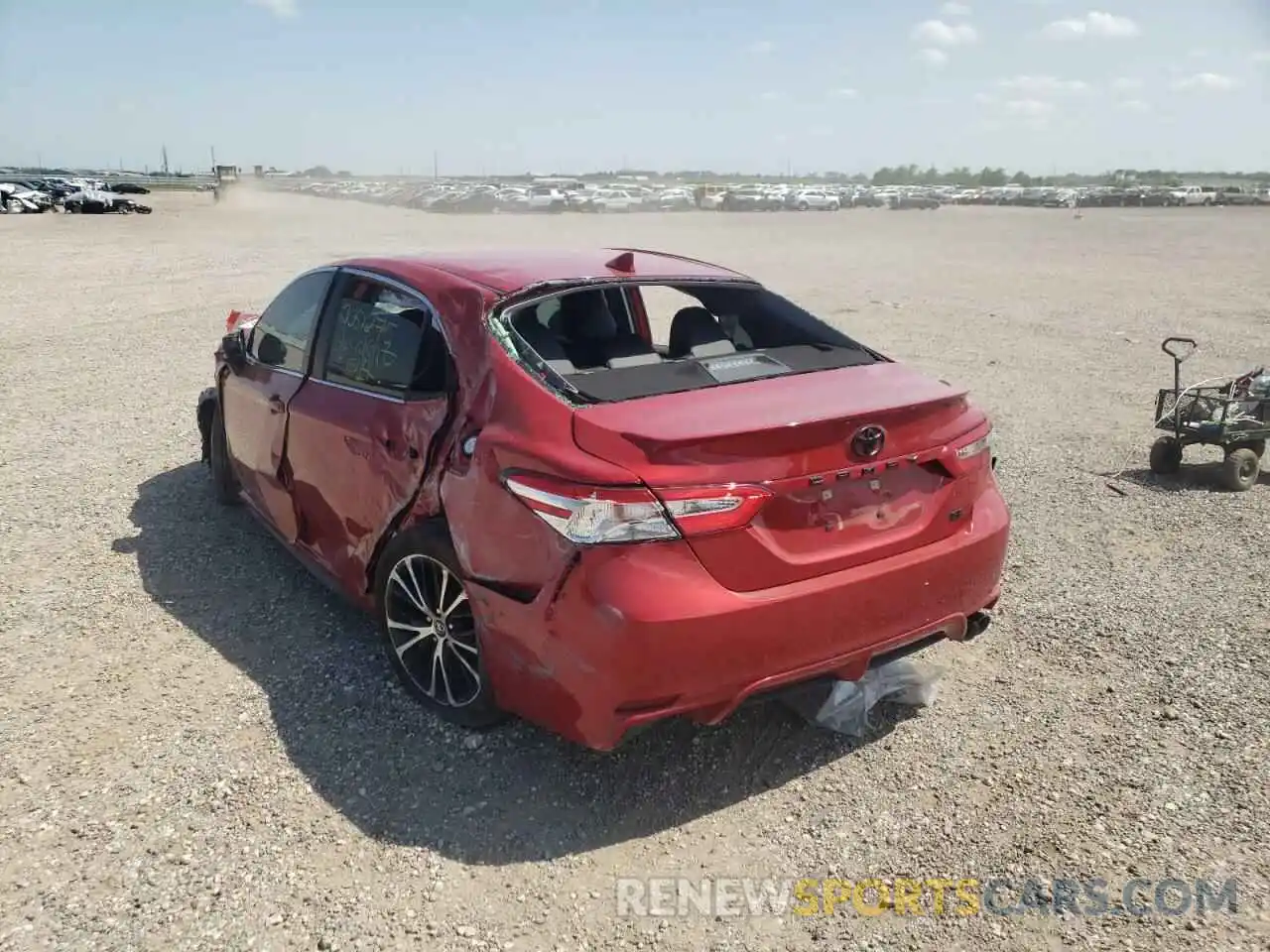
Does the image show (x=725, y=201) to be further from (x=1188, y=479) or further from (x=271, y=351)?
(x=271, y=351)

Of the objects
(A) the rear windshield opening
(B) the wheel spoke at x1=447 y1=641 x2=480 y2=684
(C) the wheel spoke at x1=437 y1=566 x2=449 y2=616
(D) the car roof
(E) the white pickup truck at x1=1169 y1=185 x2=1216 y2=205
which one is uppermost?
(E) the white pickup truck at x1=1169 y1=185 x2=1216 y2=205

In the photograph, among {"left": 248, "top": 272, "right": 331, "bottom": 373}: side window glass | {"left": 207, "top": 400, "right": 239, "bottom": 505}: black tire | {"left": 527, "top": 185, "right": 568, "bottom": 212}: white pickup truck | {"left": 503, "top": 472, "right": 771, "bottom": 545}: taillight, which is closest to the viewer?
{"left": 503, "top": 472, "right": 771, "bottom": 545}: taillight

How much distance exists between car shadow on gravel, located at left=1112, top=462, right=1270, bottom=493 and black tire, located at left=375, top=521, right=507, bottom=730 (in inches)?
189

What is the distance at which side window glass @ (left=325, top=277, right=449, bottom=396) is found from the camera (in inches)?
133

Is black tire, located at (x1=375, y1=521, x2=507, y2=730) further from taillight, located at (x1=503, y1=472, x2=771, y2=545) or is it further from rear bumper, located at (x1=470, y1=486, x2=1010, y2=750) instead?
taillight, located at (x1=503, y1=472, x2=771, y2=545)

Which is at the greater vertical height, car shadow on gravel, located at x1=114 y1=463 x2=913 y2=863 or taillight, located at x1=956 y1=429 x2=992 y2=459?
taillight, located at x1=956 y1=429 x2=992 y2=459

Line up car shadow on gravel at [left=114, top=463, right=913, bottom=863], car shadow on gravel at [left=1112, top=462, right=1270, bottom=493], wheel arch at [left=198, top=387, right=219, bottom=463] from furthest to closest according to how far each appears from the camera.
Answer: car shadow on gravel at [left=1112, top=462, right=1270, bottom=493] < wheel arch at [left=198, top=387, right=219, bottom=463] < car shadow on gravel at [left=114, top=463, right=913, bottom=863]

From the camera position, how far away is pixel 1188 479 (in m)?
6.20

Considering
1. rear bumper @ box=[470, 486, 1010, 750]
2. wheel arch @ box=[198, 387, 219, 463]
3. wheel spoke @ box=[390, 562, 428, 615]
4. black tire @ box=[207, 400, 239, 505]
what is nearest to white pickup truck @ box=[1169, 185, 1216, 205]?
wheel arch @ box=[198, 387, 219, 463]

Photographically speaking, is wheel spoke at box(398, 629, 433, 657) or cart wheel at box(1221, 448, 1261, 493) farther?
cart wheel at box(1221, 448, 1261, 493)

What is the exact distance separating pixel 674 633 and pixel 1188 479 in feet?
16.7

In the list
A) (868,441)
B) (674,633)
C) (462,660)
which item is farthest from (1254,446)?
(462,660)

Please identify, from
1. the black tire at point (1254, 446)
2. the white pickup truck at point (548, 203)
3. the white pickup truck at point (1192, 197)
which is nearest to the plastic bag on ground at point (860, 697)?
the black tire at point (1254, 446)

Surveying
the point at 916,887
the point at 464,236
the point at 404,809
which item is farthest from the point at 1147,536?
the point at 464,236
